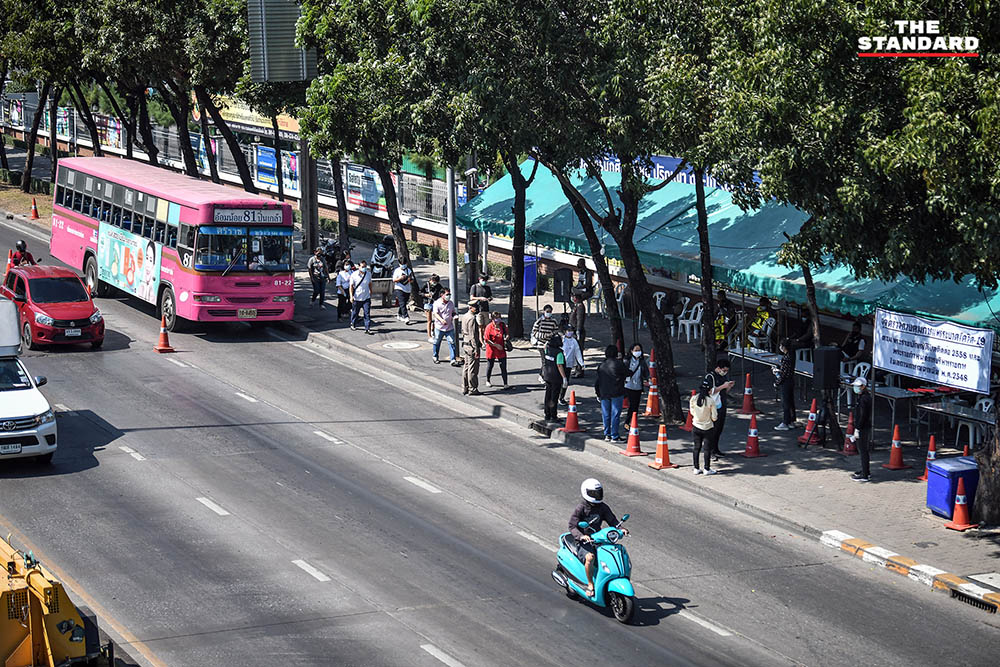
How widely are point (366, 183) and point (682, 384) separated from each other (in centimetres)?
2149

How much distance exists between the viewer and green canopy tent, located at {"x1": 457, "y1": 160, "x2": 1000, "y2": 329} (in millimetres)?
23938

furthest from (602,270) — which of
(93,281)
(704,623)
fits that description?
(93,281)

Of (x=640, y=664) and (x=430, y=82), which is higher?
(x=430, y=82)


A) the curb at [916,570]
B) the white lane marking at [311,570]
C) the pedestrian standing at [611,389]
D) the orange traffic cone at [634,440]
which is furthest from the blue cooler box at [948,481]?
the white lane marking at [311,570]

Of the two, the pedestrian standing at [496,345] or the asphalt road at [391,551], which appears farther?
the pedestrian standing at [496,345]

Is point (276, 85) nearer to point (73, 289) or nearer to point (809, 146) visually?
point (73, 289)

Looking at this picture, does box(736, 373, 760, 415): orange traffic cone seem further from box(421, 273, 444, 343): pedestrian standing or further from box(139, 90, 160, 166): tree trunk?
box(139, 90, 160, 166): tree trunk

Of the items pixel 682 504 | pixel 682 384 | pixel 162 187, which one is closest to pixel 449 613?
pixel 682 504

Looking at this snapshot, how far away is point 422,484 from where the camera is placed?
68.5ft

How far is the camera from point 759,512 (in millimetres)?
19734

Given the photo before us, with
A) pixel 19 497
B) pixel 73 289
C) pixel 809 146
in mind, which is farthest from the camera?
pixel 73 289

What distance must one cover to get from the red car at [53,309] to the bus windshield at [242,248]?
8.41 feet

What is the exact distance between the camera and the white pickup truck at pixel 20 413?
20.2 meters

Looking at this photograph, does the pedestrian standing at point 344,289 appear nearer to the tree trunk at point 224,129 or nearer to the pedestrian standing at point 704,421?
the tree trunk at point 224,129
